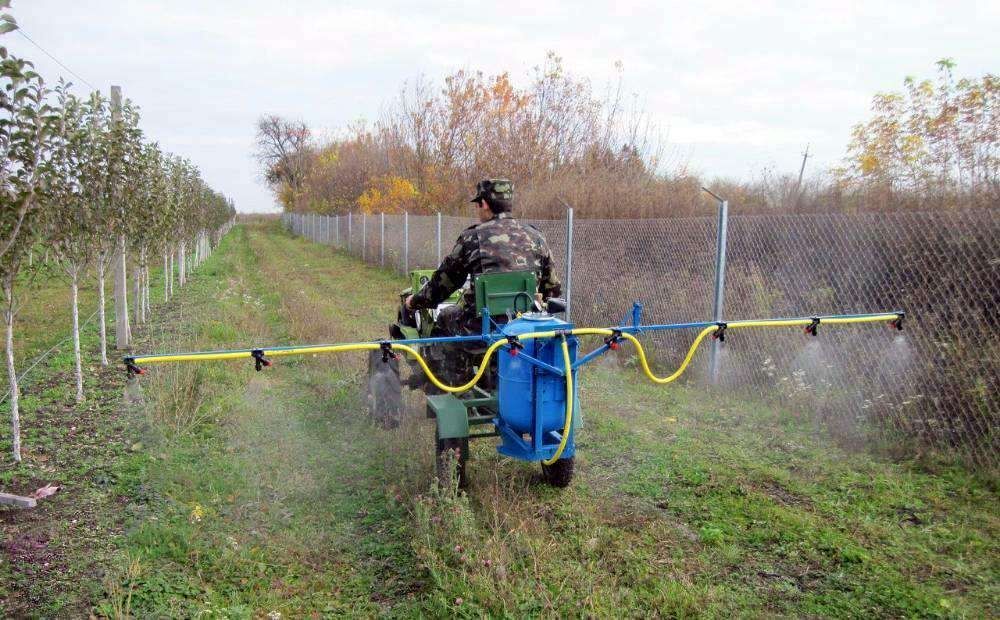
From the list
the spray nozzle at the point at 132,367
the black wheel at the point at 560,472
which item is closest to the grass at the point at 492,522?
the black wheel at the point at 560,472

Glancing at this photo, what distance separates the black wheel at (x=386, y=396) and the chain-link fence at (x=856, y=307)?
11.3 feet

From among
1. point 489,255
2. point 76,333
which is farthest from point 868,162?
point 76,333

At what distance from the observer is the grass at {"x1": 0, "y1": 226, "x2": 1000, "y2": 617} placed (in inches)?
126

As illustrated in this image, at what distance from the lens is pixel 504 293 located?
4.29m

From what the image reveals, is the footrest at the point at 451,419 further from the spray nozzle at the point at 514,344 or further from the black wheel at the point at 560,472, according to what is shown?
the spray nozzle at the point at 514,344

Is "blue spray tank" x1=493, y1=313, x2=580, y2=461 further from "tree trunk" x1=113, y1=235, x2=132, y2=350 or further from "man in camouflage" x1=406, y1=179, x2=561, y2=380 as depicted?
"tree trunk" x1=113, y1=235, x2=132, y2=350

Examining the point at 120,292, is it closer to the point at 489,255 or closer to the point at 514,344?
the point at 489,255

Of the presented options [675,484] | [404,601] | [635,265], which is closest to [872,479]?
[675,484]

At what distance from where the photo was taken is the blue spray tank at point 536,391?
12.3ft

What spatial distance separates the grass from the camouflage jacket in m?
1.24

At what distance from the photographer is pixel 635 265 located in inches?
343

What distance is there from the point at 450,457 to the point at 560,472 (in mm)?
810

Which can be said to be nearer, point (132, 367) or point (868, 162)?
point (132, 367)

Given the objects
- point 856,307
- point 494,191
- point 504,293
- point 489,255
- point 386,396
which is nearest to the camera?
point 504,293
